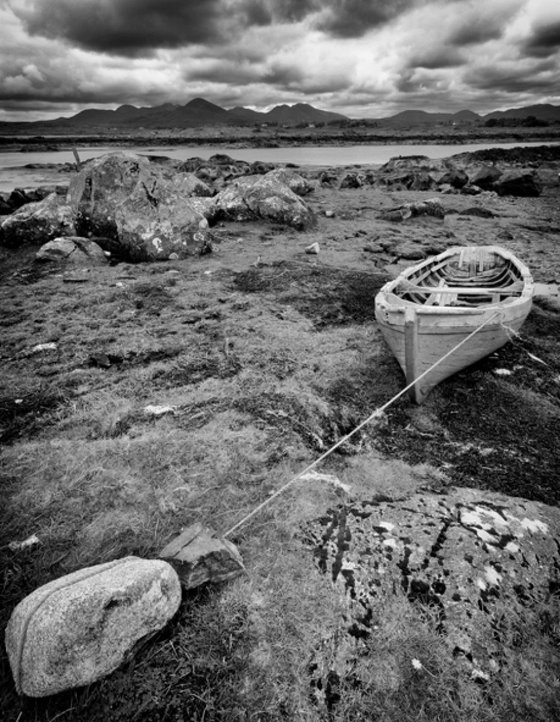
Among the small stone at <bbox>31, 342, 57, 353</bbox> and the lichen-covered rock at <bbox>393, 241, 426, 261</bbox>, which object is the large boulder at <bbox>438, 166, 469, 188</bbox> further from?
the small stone at <bbox>31, 342, 57, 353</bbox>

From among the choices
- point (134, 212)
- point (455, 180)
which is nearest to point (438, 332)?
point (134, 212)

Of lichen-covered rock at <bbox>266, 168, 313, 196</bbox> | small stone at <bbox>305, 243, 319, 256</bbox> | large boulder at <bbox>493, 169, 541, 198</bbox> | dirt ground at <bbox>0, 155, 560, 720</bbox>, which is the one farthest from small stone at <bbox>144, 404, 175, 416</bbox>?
large boulder at <bbox>493, 169, 541, 198</bbox>

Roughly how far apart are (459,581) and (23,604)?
2514 mm

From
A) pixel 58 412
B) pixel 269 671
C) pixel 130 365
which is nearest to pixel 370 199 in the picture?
pixel 130 365

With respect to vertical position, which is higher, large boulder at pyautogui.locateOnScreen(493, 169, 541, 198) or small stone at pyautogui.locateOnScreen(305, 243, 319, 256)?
large boulder at pyautogui.locateOnScreen(493, 169, 541, 198)

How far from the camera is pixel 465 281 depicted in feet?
27.1

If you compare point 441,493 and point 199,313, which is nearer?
point 441,493

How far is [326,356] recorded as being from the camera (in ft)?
18.9

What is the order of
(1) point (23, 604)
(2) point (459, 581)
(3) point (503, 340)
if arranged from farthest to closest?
(3) point (503, 340), (2) point (459, 581), (1) point (23, 604)

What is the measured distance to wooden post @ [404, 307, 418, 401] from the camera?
4617mm

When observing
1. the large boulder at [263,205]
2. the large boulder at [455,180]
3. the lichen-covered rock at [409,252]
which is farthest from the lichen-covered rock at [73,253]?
the large boulder at [455,180]

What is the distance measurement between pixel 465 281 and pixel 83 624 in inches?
331

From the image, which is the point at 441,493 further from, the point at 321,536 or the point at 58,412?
the point at 58,412

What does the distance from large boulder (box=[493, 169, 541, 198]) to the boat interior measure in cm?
1496
